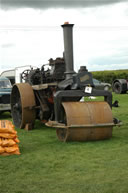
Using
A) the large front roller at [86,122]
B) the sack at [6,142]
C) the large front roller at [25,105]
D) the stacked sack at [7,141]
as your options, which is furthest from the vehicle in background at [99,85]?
the sack at [6,142]

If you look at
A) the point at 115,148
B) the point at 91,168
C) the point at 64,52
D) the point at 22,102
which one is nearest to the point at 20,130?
the point at 22,102

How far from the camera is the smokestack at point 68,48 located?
7.61m

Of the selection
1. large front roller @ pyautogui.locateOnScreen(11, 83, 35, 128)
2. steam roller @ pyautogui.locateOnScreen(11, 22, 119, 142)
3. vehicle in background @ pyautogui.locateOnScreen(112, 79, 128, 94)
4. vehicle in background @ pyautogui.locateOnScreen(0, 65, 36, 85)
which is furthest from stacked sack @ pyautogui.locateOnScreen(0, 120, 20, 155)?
vehicle in background @ pyautogui.locateOnScreen(112, 79, 128, 94)

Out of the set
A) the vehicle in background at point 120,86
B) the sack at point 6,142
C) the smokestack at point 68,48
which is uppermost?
the smokestack at point 68,48

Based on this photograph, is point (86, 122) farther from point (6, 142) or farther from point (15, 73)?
point (15, 73)

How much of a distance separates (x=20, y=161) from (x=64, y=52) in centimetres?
333

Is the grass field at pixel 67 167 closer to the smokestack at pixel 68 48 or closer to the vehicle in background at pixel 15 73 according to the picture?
the smokestack at pixel 68 48

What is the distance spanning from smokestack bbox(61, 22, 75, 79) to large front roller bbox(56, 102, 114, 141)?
1.22 meters

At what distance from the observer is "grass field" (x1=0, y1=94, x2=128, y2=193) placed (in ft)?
13.3

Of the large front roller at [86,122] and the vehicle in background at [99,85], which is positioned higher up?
the large front roller at [86,122]

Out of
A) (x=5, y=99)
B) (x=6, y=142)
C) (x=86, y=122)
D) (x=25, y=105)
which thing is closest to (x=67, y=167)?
(x=6, y=142)

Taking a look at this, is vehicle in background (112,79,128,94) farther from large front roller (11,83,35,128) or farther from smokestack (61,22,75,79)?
smokestack (61,22,75,79)

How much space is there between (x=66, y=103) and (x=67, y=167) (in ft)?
6.69

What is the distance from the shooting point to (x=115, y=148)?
604cm
